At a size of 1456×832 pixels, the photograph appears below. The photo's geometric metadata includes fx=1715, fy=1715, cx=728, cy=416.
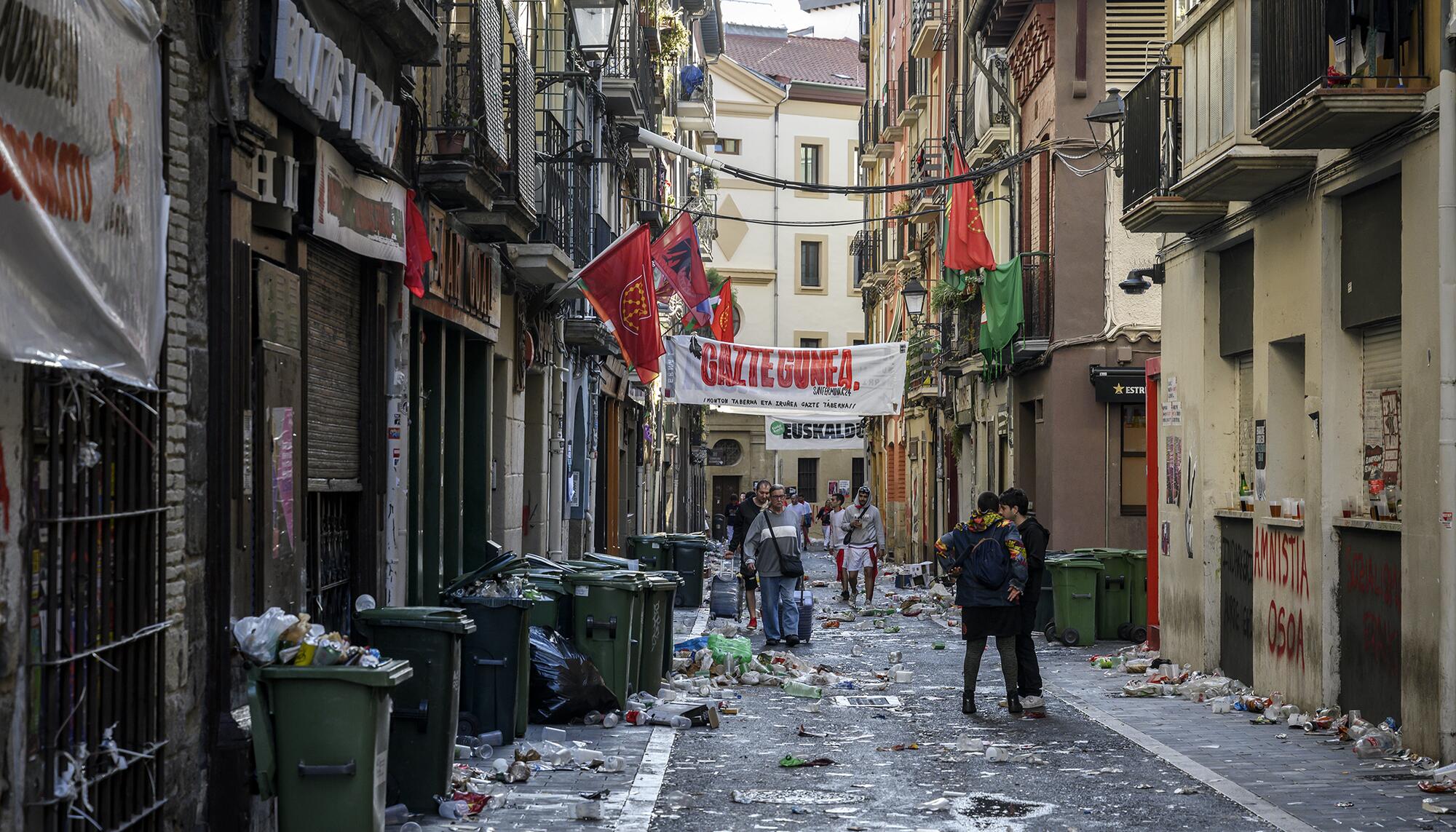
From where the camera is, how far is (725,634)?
21250 mm

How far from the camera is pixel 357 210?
1073 centimetres

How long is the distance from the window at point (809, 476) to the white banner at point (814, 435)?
24.0 m

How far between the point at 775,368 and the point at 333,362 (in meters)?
16.9

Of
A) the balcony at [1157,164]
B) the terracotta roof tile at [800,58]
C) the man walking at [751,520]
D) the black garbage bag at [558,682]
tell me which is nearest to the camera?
the black garbage bag at [558,682]

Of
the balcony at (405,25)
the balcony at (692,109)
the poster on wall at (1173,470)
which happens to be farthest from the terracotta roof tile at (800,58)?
the balcony at (405,25)

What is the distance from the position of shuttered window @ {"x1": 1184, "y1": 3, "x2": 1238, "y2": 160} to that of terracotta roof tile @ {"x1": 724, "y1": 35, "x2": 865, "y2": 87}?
195 ft

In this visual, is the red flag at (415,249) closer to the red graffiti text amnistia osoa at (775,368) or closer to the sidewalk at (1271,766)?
the sidewalk at (1271,766)

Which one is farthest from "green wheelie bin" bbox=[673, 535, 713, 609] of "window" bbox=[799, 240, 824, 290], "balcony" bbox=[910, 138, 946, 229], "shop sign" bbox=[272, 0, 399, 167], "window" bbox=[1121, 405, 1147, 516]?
"window" bbox=[799, 240, 824, 290]

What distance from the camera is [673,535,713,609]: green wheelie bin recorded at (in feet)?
84.0

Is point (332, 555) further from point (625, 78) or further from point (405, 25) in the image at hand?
point (625, 78)

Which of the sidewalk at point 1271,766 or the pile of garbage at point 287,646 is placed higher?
the pile of garbage at point 287,646

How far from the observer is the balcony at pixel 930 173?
37.0 meters

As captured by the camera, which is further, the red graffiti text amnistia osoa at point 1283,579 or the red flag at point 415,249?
the red graffiti text amnistia osoa at point 1283,579

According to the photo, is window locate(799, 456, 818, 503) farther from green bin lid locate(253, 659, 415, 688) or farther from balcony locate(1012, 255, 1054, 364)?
green bin lid locate(253, 659, 415, 688)
